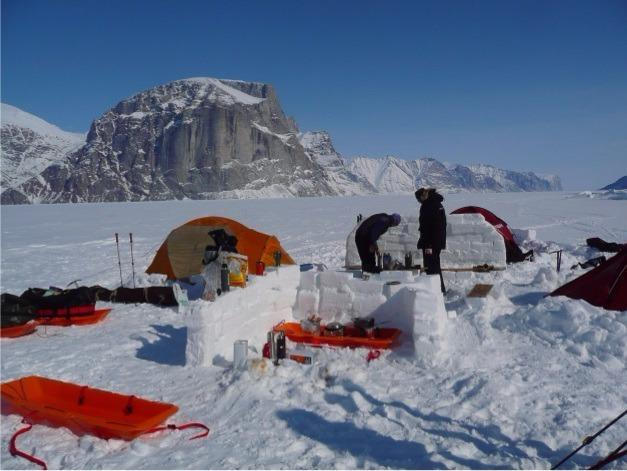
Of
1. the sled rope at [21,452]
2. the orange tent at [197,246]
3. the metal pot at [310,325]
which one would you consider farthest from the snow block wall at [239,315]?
the orange tent at [197,246]

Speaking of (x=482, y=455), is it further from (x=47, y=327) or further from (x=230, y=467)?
(x=47, y=327)

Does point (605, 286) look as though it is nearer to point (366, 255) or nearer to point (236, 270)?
point (366, 255)

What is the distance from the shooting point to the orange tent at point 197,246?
10008 mm

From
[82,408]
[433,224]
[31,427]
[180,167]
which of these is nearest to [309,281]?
[433,224]

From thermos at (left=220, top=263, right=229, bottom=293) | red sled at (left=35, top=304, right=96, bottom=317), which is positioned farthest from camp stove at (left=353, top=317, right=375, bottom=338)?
red sled at (left=35, top=304, right=96, bottom=317)

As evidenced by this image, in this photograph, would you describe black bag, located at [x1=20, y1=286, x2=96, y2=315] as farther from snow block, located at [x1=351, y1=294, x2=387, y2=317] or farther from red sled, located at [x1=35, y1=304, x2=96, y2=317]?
snow block, located at [x1=351, y1=294, x2=387, y2=317]

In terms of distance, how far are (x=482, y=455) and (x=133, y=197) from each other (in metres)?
185

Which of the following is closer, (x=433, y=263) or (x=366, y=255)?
(x=433, y=263)

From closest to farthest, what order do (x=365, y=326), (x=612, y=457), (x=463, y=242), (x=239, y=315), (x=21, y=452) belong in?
(x=612, y=457), (x=21, y=452), (x=239, y=315), (x=365, y=326), (x=463, y=242)

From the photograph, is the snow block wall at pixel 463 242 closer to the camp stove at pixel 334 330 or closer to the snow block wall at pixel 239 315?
the snow block wall at pixel 239 315

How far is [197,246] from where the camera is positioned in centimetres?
1019

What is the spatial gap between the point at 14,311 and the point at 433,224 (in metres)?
6.24

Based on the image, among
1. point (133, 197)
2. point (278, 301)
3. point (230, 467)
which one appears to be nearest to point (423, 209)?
point (278, 301)

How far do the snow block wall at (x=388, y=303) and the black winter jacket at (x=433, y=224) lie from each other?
1506mm
